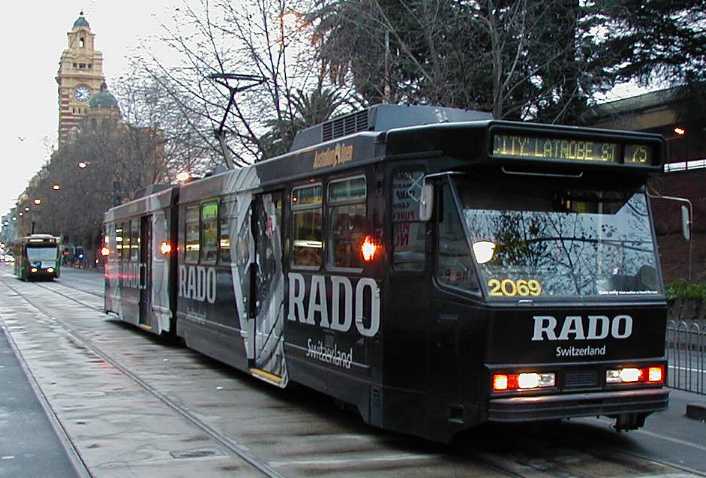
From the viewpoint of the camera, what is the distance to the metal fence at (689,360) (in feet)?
40.1

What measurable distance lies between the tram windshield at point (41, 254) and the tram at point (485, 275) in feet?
179

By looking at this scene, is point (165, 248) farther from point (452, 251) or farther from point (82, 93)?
point (82, 93)

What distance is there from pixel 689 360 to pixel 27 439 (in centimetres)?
898

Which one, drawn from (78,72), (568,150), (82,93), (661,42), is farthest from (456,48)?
(78,72)

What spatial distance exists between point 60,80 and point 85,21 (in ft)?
42.5

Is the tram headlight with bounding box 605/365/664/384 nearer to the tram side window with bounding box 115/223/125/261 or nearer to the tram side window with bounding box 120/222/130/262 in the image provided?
the tram side window with bounding box 120/222/130/262

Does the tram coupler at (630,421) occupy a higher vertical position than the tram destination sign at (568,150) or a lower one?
lower

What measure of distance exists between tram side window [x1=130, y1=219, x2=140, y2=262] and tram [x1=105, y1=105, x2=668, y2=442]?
1124 cm

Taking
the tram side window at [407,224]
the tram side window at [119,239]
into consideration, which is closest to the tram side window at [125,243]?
the tram side window at [119,239]

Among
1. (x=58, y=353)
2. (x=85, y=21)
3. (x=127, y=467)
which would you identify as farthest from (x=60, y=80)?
(x=127, y=467)

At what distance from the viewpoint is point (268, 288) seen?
37.8 feet

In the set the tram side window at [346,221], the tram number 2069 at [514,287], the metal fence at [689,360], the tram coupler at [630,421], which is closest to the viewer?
the tram number 2069 at [514,287]

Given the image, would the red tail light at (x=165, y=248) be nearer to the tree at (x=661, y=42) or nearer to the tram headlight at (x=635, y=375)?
the tram headlight at (x=635, y=375)

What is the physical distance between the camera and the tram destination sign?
7.77m
